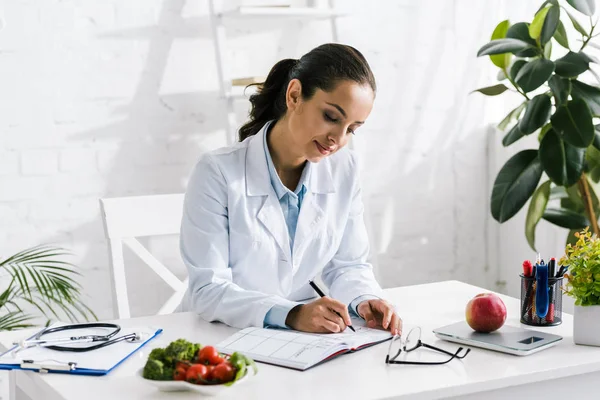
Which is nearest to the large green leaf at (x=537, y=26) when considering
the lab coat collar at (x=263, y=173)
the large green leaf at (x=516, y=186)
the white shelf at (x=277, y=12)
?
the large green leaf at (x=516, y=186)

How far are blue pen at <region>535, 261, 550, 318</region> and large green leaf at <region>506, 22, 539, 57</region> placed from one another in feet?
4.60

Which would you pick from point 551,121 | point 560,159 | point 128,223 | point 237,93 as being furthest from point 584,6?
point 128,223

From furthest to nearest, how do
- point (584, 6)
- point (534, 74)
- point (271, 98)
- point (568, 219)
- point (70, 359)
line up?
point (568, 219) < point (584, 6) < point (534, 74) < point (271, 98) < point (70, 359)

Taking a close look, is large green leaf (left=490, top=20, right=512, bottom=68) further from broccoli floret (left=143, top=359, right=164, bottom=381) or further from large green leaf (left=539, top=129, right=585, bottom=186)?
broccoli floret (left=143, top=359, right=164, bottom=381)

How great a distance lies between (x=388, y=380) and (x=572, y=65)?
1833mm

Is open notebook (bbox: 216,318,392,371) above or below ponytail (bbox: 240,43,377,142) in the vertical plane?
below

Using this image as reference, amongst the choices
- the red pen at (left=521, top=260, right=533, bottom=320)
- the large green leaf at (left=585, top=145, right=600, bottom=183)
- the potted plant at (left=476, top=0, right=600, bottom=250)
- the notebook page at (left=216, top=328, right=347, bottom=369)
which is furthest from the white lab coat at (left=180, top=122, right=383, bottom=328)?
the large green leaf at (left=585, top=145, right=600, bottom=183)

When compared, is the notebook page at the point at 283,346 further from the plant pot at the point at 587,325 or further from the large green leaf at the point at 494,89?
the large green leaf at the point at 494,89

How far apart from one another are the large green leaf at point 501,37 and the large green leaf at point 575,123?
378mm

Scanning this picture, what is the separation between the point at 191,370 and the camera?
1268mm

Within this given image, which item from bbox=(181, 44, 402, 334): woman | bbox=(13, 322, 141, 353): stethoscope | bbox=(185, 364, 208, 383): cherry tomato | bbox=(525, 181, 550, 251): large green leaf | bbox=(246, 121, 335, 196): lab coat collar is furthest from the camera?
bbox=(525, 181, 550, 251): large green leaf

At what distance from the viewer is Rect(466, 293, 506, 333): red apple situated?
1603 mm

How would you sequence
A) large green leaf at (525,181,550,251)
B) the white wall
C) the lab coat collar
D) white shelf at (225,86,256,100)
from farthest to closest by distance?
white shelf at (225,86,256,100) → large green leaf at (525,181,550,251) → the white wall → the lab coat collar

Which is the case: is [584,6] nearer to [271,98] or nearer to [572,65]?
[572,65]
